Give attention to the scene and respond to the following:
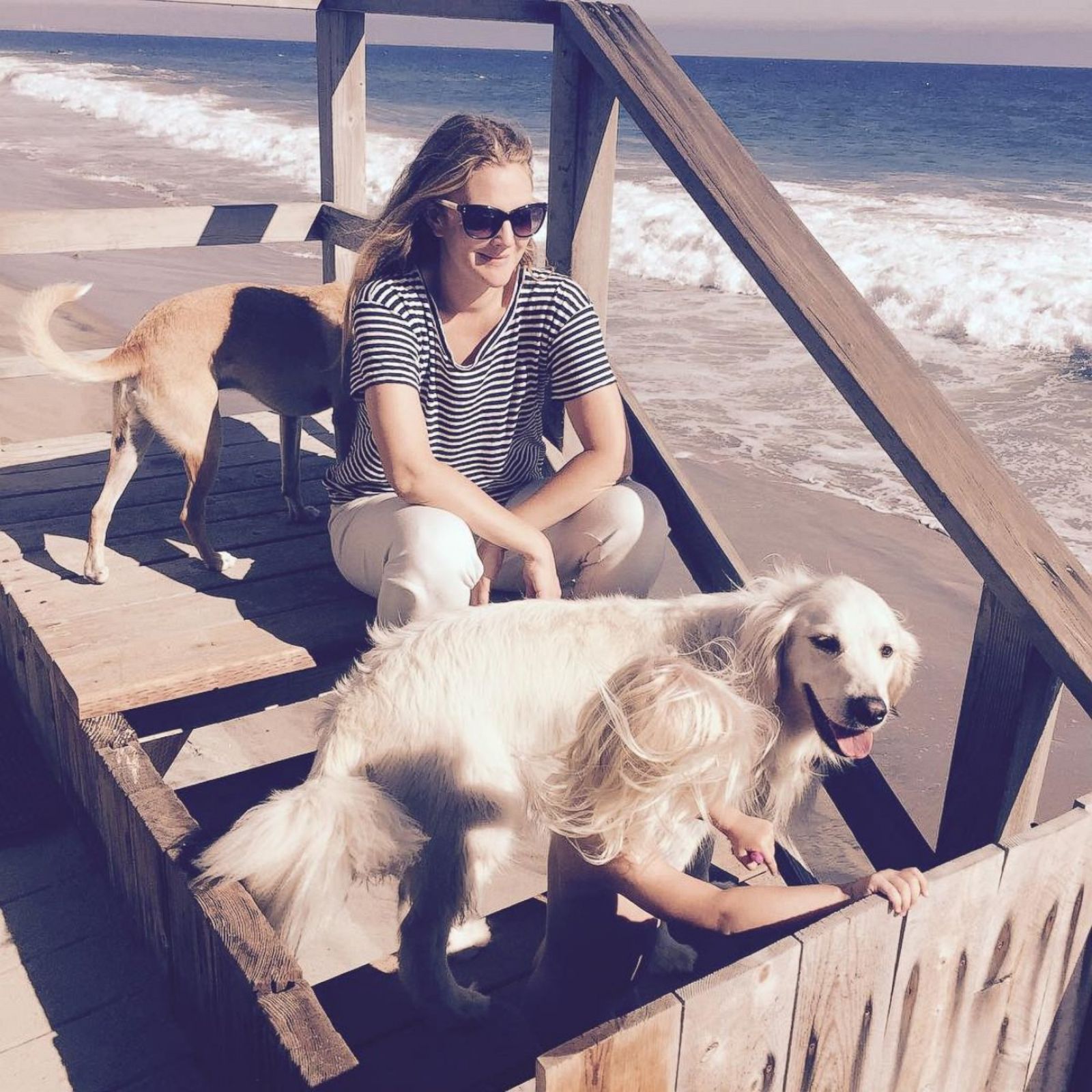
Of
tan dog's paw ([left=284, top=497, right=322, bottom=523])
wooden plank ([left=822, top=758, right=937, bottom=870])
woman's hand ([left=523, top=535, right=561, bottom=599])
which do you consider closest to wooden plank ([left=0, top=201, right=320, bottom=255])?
tan dog's paw ([left=284, top=497, right=322, bottom=523])

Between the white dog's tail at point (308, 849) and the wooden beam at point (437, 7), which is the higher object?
the wooden beam at point (437, 7)

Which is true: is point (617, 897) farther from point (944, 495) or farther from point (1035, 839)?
point (944, 495)

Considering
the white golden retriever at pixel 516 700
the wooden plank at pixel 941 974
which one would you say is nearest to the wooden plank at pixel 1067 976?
the wooden plank at pixel 941 974

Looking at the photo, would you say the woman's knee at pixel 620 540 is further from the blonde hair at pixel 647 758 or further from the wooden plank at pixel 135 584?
the blonde hair at pixel 647 758

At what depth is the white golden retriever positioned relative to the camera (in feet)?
7.06

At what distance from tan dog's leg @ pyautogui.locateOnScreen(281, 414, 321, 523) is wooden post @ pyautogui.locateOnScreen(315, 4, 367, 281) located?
92cm

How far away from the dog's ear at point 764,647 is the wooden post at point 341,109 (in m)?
2.77

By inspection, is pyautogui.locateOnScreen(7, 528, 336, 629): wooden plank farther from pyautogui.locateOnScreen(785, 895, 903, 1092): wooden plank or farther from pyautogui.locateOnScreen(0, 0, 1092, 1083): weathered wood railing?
pyautogui.locateOnScreen(785, 895, 903, 1092): wooden plank

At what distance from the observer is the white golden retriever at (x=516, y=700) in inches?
84.7

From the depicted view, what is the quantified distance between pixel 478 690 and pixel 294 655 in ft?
2.67

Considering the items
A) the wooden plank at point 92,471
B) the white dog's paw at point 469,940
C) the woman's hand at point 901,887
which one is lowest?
the white dog's paw at point 469,940

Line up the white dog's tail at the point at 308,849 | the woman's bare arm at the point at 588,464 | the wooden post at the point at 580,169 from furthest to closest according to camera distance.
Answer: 1. the wooden post at the point at 580,169
2. the woman's bare arm at the point at 588,464
3. the white dog's tail at the point at 308,849

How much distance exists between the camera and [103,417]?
781 cm

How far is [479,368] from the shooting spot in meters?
2.83
